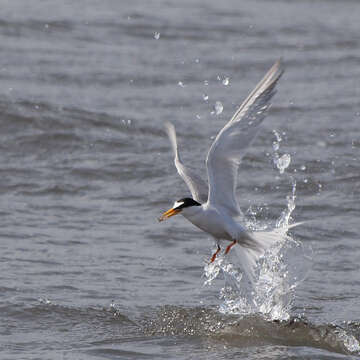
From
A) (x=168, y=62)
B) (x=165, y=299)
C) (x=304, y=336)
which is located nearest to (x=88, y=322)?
(x=165, y=299)

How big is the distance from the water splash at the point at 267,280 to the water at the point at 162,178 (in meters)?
0.02

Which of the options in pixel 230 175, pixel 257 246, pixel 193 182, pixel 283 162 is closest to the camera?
pixel 230 175

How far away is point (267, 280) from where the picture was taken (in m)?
6.64

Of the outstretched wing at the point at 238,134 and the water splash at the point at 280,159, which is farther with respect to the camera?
the water splash at the point at 280,159

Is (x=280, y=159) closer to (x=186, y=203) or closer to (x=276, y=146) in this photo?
(x=276, y=146)

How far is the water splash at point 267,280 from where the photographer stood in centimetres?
641

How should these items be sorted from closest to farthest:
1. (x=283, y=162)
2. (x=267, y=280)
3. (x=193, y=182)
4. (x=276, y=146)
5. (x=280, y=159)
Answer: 1. (x=193, y=182)
2. (x=267, y=280)
3. (x=283, y=162)
4. (x=280, y=159)
5. (x=276, y=146)

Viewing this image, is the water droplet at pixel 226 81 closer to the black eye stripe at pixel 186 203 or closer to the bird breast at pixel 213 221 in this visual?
the bird breast at pixel 213 221

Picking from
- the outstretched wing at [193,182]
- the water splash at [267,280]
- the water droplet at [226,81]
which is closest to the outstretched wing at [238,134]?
the outstretched wing at [193,182]

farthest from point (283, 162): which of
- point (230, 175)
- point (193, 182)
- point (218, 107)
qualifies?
point (230, 175)

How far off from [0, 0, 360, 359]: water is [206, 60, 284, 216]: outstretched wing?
1.07 metres

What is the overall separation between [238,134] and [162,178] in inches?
157

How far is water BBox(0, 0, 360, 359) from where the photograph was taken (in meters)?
6.19

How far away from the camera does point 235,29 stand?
1564cm
